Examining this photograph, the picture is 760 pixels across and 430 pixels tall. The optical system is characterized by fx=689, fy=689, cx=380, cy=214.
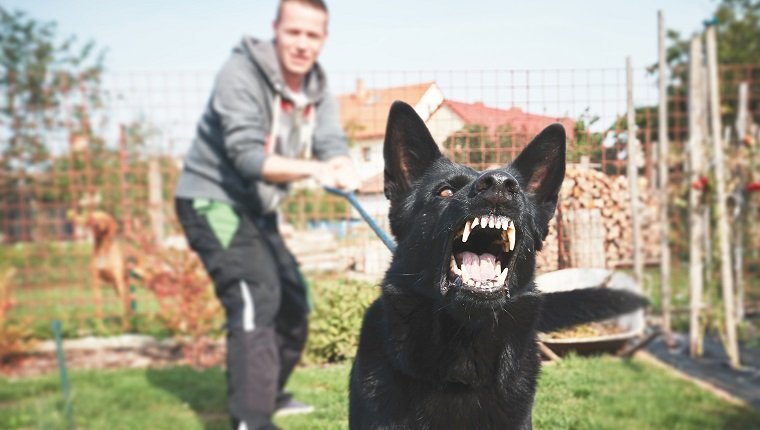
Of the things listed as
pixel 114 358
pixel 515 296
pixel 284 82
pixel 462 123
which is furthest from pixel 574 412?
pixel 114 358

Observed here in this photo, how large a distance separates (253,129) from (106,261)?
3887 mm

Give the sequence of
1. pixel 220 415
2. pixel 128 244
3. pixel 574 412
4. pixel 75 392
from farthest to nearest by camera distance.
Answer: pixel 128 244 → pixel 75 392 → pixel 220 415 → pixel 574 412

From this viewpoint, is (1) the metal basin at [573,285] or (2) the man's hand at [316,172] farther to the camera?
(2) the man's hand at [316,172]

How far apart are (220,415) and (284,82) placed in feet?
7.22

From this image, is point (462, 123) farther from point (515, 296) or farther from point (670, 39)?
point (670, 39)

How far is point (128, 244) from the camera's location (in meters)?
6.56

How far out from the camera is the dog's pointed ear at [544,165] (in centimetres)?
183

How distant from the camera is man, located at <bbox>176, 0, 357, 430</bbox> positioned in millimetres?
3303

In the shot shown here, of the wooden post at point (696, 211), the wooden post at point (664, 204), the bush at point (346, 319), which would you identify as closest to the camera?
the bush at point (346, 319)

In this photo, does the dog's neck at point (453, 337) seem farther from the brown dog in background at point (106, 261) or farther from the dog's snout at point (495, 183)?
the brown dog in background at point (106, 261)

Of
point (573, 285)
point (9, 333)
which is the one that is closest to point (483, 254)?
point (573, 285)

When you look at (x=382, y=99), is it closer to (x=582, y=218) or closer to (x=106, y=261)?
(x=582, y=218)

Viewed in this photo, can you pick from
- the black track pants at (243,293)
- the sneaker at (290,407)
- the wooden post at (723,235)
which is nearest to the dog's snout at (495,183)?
the black track pants at (243,293)

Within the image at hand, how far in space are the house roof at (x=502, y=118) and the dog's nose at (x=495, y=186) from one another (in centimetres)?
51
